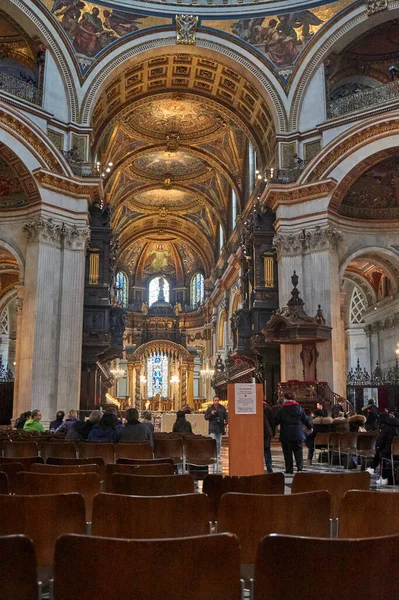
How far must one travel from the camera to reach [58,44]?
65.8 feet

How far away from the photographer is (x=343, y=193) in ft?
64.6

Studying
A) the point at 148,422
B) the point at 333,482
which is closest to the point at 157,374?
the point at 148,422

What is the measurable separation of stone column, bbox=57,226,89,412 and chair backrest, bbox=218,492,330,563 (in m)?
16.3

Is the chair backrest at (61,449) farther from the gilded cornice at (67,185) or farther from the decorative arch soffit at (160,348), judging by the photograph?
the decorative arch soffit at (160,348)

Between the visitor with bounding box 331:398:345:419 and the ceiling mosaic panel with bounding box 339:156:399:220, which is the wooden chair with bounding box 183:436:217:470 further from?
the ceiling mosaic panel with bounding box 339:156:399:220

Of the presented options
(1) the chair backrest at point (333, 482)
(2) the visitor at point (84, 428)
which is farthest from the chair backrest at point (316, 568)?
(2) the visitor at point (84, 428)

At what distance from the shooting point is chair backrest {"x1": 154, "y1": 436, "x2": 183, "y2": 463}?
7988mm

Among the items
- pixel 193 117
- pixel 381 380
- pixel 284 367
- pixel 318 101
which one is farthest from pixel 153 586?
pixel 193 117

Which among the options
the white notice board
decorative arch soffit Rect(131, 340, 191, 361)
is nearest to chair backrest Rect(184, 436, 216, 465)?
the white notice board

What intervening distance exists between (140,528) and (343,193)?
59.7ft

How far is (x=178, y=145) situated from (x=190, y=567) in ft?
98.2

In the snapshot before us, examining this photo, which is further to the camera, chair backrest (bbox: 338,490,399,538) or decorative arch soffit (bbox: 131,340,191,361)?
decorative arch soffit (bbox: 131,340,191,361)

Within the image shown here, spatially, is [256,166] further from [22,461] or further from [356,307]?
[22,461]

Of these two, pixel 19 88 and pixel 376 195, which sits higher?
pixel 19 88
